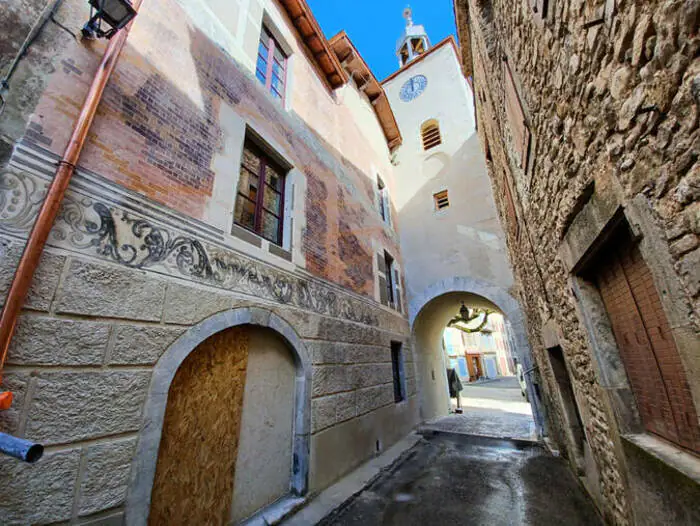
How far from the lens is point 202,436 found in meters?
2.84

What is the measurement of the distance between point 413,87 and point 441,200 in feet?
20.0

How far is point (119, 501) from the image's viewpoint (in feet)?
6.70

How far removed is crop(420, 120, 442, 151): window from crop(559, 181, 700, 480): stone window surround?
9479 mm

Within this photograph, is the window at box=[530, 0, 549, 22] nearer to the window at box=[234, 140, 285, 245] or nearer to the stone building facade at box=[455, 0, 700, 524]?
the stone building facade at box=[455, 0, 700, 524]

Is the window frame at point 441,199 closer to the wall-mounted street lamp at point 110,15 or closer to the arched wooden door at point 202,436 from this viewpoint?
the arched wooden door at point 202,436

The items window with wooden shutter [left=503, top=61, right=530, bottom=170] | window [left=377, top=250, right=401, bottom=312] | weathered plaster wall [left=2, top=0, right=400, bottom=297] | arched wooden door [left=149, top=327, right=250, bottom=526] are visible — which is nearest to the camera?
Answer: weathered plaster wall [left=2, top=0, right=400, bottom=297]

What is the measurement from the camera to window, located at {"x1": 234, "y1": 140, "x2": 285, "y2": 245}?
394 centimetres

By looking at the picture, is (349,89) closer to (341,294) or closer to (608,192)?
(341,294)

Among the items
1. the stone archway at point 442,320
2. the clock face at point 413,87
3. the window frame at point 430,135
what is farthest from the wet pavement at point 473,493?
the clock face at point 413,87

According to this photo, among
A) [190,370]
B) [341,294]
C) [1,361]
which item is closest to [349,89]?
[341,294]

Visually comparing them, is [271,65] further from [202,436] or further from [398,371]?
[398,371]

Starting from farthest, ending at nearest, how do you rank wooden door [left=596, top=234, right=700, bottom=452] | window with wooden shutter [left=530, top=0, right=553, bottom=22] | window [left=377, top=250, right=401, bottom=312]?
window [left=377, top=250, right=401, bottom=312] → window with wooden shutter [left=530, top=0, right=553, bottom=22] → wooden door [left=596, top=234, right=700, bottom=452]

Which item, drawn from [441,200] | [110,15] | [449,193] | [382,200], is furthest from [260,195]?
[441,200]

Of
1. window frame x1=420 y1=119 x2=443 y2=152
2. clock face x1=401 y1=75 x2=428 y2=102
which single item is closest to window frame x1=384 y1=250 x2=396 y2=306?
window frame x1=420 y1=119 x2=443 y2=152
